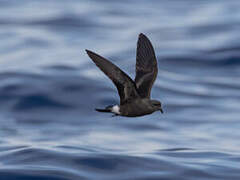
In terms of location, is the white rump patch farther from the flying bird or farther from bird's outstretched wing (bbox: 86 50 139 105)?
bird's outstretched wing (bbox: 86 50 139 105)

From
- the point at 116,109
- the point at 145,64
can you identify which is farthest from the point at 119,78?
the point at 145,64

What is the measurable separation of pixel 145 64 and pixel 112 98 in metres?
13.0

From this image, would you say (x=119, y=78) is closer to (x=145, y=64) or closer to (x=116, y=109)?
(x=116, y=109)

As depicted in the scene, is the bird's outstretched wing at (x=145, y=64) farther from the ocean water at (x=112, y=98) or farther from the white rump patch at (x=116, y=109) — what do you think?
the ocean water at (x=112, y=98)

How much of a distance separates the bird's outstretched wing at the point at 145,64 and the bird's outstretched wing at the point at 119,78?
73 centimetres

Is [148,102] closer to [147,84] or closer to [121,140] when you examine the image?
[147,84]

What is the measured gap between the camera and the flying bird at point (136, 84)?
11211 millimetres

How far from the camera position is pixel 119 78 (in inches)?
448

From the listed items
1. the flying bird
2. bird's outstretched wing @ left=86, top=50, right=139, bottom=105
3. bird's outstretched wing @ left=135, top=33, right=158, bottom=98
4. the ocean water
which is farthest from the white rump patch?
the ocean water

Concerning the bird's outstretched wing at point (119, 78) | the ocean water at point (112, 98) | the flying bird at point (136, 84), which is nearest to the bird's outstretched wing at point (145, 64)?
the flying bird at point (136, 84)

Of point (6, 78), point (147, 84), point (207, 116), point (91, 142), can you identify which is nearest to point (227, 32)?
point (207, 116)

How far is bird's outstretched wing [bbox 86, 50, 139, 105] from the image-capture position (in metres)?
11.1

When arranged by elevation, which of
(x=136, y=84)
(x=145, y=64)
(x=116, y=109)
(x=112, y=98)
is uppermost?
(x=112, y=98)

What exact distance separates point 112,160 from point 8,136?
5495 millimetres
